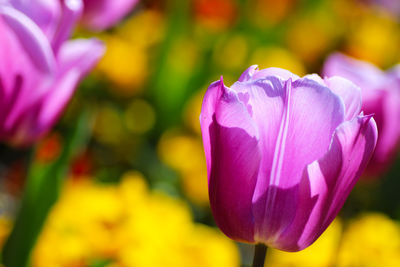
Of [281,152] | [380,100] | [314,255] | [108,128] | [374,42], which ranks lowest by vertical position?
[108,128]

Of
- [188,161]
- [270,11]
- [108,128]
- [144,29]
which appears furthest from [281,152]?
[270,11]

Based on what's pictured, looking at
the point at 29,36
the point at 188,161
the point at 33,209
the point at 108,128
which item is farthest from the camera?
the point at 108,128

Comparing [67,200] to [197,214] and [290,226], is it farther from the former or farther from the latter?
[290,226]

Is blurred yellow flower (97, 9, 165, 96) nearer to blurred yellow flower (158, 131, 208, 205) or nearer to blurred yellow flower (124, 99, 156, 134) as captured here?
blurred yellow flower (124, 99, 156, 134)

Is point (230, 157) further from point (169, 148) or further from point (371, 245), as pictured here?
point (169, 148)

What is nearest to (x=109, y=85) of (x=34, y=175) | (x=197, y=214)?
(x=197, y=214)

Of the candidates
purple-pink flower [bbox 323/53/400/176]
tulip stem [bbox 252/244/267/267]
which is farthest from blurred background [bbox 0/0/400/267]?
tulip stem [bbox 252/244/267/267]
